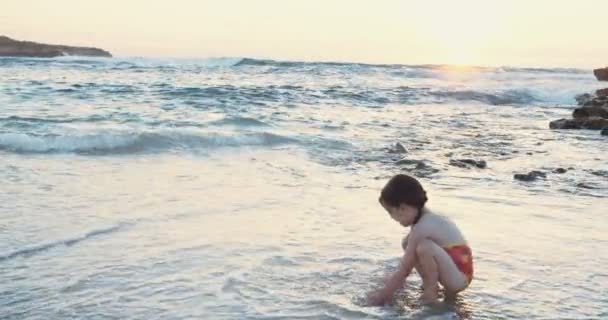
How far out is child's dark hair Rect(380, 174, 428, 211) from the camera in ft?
13.3

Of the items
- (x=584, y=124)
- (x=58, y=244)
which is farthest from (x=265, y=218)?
(x=584, y=124)

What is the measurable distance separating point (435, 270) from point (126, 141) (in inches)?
309

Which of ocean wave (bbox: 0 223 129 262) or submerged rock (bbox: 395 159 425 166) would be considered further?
submerged rock (bbox: 395 159 425 166)

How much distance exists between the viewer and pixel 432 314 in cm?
399

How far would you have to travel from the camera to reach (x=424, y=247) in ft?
13.4

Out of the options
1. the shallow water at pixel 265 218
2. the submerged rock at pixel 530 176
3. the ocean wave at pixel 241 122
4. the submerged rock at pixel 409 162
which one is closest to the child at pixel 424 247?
the shallow water at pixel 265 218

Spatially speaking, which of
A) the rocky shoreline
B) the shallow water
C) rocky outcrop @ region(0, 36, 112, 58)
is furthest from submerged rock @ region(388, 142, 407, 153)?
rocky outcrop @ region(0, 36, 112, 58)

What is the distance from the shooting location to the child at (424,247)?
409 centimetres

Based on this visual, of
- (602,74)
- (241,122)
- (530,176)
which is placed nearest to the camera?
(530,176)

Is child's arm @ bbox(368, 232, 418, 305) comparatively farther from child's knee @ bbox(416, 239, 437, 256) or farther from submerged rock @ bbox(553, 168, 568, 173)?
submerged rock @ bbox(553, 168, 568, 173)

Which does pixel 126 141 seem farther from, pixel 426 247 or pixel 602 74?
pixel 602 74

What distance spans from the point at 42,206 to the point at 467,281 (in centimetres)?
411

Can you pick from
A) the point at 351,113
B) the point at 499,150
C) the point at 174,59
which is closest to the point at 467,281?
the point at 499,150

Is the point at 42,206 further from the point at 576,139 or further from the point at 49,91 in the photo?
the point at 49,91
